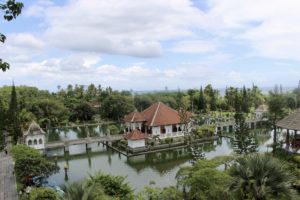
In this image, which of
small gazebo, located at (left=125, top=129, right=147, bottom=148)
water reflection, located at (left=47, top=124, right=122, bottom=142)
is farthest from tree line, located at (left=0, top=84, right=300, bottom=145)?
small gazebo, located at (left=125, top=129, right=147, bottom=148)

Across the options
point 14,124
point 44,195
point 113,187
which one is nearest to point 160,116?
point 14,124

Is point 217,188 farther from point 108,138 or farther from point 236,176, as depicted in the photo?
point 108,138

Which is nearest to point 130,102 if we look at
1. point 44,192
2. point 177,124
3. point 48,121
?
point 48,121

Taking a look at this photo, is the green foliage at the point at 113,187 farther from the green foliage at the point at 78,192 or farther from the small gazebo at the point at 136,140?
the small gazebo at the point at 136,140

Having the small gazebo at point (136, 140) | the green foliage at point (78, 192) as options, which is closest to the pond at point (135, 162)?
the small gazebo at point (136, 140)

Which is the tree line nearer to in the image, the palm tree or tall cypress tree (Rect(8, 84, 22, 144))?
tall cypress tree (Rect(8, 84, 22, 144))

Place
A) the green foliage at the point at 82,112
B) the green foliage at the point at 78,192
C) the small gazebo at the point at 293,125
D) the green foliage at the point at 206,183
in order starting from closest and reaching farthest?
the green foliage at the point at 78,192 < the green foliage at the point at 206,183 < the small gazebo at the point at 293,125 < the green foliage at the point at 82,112

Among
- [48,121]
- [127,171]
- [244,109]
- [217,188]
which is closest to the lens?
[217,188]
